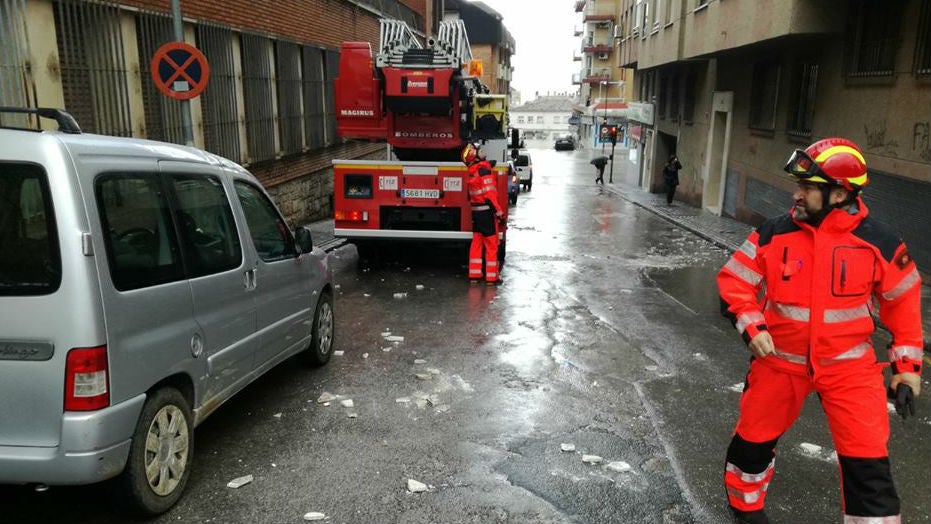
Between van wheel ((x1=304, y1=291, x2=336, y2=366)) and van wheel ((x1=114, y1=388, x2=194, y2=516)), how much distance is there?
2115mm

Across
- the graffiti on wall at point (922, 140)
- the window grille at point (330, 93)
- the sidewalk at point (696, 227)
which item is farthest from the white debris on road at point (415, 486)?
the window grille at point (330, 93)

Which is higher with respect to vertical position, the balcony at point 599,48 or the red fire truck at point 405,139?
the balcony at point 599,48

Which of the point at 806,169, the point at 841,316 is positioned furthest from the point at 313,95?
the point at 841,316

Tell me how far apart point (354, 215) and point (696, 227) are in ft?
33.6

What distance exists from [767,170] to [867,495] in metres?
15.1

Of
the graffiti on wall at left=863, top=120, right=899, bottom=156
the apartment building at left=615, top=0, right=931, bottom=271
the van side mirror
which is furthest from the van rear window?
the graffiti on wall at left=863, top=120, right=899, bottom=156

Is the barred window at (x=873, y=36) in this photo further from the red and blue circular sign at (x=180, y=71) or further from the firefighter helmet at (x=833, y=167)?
the red and blue circular sign at (x=180, y=71)

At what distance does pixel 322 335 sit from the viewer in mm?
6297

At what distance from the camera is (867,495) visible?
10.2ft

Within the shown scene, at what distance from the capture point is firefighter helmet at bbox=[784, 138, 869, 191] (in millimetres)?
3256

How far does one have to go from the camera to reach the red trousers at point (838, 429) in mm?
3111

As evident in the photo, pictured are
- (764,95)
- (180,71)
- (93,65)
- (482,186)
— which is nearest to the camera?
(180,71)

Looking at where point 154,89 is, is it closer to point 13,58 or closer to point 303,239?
point 13,58

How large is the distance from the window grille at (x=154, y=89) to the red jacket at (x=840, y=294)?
29.4 feet
